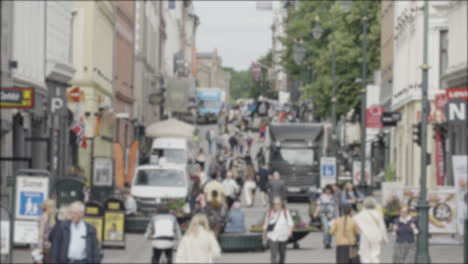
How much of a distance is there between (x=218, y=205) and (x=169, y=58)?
9474cm

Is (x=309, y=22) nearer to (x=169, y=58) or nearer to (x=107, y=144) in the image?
(x=169, y=58)

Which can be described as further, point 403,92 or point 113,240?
point 403,92

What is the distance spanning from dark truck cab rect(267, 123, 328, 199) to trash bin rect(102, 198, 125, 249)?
1000 inches

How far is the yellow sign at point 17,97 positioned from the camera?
2566cm

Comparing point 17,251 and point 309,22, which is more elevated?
point 309,22

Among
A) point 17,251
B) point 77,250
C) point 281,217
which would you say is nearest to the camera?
point 77,250

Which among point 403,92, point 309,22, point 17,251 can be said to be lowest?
point 17,251

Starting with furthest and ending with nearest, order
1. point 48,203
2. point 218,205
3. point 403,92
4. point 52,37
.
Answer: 1. point 403,92
2. point 52,37
3. point 218,205
4. point 48,203

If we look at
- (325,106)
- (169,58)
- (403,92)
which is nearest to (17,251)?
(403,92)

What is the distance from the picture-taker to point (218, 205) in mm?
32031

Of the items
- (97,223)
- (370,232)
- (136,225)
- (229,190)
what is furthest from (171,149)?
(370,232)

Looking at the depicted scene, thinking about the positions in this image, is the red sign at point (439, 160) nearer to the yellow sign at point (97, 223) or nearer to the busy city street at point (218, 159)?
the busy city street at point (218, 159)

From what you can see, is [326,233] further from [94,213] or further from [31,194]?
[31,194]

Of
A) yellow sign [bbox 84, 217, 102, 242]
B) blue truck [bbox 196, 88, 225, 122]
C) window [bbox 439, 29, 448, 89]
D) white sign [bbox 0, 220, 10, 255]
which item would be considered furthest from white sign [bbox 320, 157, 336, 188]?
blue truck [bbox 196, 88, 225, 122]
